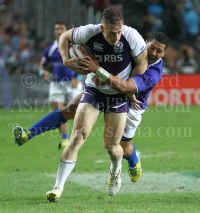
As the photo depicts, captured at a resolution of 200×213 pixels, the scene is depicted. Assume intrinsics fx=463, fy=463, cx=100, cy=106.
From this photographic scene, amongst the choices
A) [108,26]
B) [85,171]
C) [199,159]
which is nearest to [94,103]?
[108,26]

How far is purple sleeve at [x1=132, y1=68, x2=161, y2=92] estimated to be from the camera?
531cm

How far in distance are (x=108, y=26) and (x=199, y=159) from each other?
3.95 metres

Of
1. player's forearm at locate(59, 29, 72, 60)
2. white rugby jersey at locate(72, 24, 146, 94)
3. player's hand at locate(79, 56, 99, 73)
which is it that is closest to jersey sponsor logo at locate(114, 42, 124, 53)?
white rugby jersey at locate(72, 24, 146, 94)

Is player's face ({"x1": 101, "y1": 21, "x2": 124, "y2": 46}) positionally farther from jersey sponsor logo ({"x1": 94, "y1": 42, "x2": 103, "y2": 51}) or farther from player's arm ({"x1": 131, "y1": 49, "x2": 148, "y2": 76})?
player's arm ({"x1": 131, "y1": 49, "x2": 148, "y2": 76})

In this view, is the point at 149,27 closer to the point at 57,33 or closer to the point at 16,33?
the point at 16,33

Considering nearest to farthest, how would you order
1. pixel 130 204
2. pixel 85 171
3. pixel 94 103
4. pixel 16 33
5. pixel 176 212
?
pixel 176 212 → pixel 130 204 → pixel 94 103 → pixel 85 171 → pixel 16 33

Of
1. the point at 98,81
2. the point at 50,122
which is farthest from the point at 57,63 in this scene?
the point at 98,81

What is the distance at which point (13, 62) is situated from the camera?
61.4 feet

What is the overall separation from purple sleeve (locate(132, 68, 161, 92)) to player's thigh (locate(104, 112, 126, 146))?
0.42 meters

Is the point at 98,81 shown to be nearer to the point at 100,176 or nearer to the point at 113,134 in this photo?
the point at 113,134

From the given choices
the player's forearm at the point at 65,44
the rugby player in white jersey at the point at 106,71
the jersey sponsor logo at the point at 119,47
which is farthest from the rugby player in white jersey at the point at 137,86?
the player's forearm at the point at 65,44

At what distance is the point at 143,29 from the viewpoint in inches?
835

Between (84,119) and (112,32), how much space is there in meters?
1.01

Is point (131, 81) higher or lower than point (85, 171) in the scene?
higher
